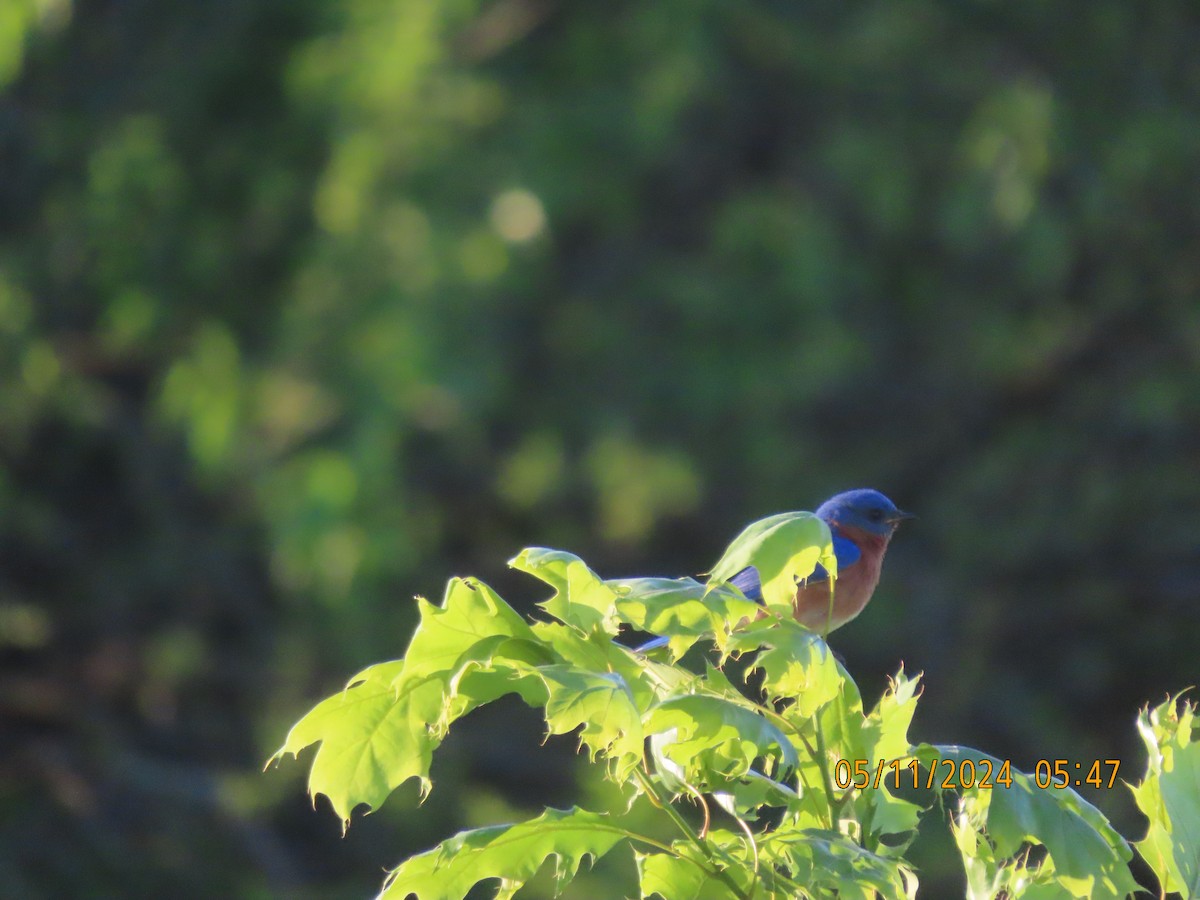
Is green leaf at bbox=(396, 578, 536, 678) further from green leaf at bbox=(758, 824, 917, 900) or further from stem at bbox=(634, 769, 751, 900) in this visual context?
green leaf at bbox=(758, 824, 917, 900)

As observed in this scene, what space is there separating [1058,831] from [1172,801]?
0.30m

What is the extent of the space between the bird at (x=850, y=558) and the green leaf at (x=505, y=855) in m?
2.33

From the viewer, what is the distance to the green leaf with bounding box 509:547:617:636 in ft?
6.98

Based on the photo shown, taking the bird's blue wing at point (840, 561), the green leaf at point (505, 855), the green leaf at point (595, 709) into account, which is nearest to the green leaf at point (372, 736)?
the green leaf at point (505, 855)

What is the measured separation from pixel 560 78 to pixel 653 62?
103 cm

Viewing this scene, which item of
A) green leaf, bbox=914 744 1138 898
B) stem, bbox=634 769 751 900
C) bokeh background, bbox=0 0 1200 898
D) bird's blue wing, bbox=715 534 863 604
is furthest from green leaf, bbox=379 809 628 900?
bokeh background, bbox=0 0 1200 898

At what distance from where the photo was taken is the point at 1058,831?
90.4 inches

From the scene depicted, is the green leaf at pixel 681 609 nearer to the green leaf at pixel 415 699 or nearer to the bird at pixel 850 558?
the green leaf at pixel 415 699

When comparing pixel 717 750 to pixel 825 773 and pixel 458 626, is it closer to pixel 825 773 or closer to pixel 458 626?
pixel 825 773

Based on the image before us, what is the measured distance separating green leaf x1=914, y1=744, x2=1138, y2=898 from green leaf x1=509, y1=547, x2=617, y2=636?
58 centimetres

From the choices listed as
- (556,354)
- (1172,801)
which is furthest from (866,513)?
(556,354)

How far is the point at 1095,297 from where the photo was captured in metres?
12.5

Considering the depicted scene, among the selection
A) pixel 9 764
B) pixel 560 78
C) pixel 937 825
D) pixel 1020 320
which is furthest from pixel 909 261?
pixel 9 764

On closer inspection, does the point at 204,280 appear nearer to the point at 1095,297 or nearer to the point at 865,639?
the point at 865,639
